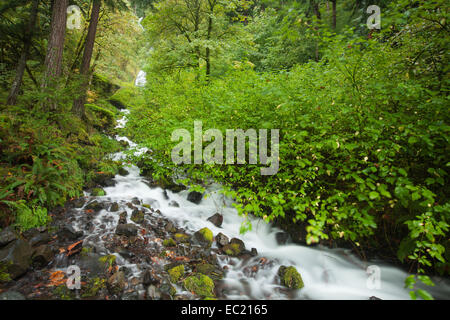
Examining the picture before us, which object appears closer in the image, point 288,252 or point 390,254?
point 390,254

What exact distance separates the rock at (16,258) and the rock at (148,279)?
5.72 feet

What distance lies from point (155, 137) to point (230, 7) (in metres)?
7.83

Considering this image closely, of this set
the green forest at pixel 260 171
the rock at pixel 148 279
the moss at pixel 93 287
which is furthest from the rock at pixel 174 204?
the moss at pixel 93 287

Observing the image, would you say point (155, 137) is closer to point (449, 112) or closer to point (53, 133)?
point (53, 133)

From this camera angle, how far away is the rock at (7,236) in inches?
123

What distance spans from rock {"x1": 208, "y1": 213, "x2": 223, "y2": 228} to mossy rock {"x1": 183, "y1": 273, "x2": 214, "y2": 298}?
1.93 metres

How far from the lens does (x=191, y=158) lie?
4.54m

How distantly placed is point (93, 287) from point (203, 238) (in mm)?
2214

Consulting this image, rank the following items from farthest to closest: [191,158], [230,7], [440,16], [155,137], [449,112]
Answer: [230,7]
[155,137]
[191,158]
[440,16]
[449,112]

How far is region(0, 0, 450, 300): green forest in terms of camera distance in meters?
2.67

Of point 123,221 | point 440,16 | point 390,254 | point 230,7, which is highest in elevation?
point 230,7

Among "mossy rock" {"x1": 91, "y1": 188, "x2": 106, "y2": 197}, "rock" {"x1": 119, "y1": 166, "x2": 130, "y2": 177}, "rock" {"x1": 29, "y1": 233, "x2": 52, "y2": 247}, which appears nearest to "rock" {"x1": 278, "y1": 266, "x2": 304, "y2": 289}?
"rock" {"x1": 29, "y1": 233, "x2": 52, "y2": 247}

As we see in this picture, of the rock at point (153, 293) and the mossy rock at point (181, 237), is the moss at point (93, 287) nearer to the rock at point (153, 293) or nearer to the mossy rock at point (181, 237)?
the rock at point (153, 293)

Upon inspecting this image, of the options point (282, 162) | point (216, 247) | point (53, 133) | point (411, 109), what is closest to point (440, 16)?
point (411, 109)
